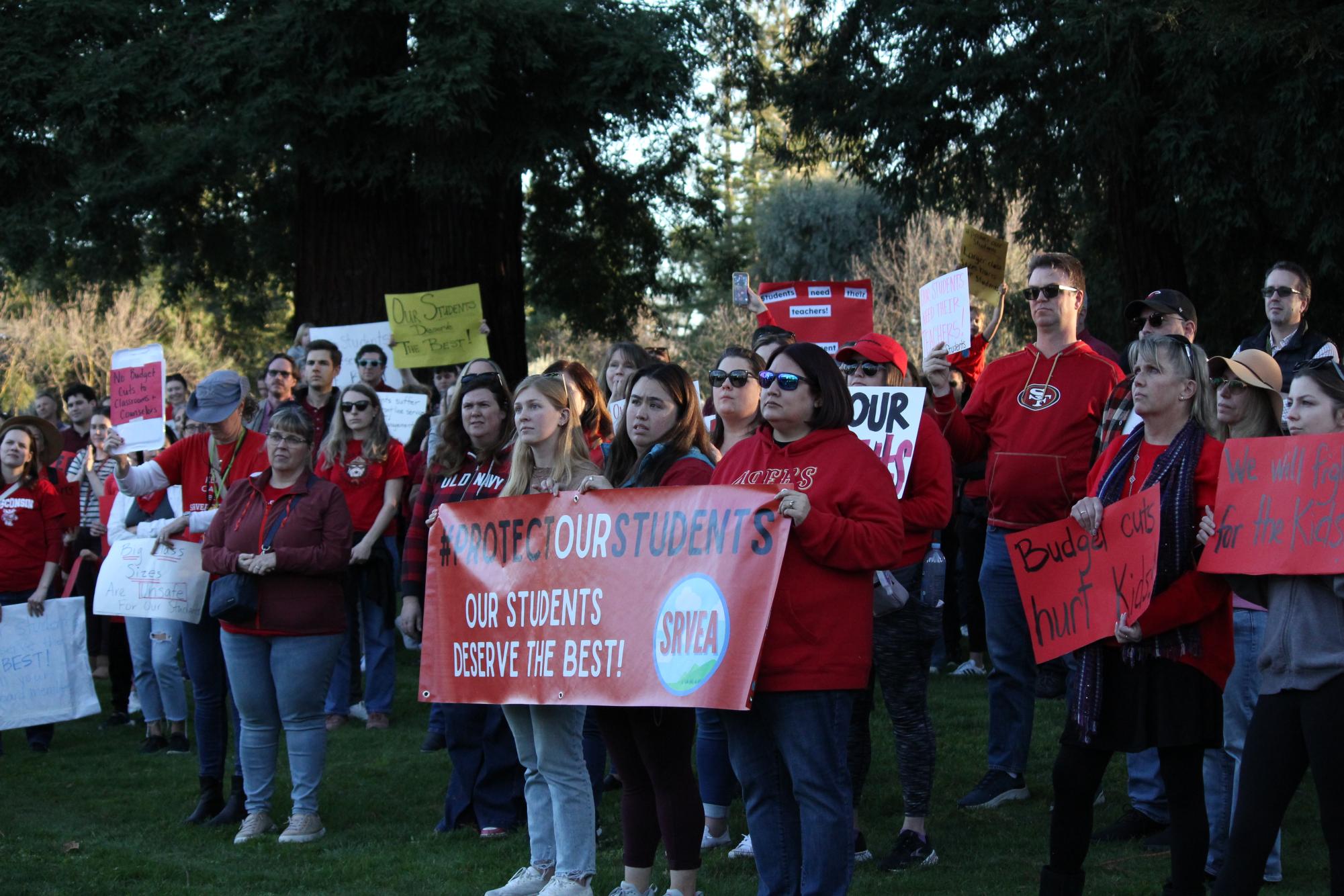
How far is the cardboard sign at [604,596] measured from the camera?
438 centimetres

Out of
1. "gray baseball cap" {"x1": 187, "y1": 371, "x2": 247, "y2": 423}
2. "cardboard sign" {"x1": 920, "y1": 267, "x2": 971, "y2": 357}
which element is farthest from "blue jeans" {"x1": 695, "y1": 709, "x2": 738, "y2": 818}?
"gray baseball cap" {"x1": 187, "y1": 371, "x2": 247, "y2": 423}

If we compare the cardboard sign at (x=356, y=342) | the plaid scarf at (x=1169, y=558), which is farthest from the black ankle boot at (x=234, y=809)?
the cardboard sign at (x=356, y=342)

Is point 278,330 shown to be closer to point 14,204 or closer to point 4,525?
point 14,204

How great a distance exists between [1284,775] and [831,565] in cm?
147

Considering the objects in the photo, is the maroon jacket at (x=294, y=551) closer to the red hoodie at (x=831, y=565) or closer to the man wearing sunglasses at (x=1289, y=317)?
the red hoodie at (x=831, y=565)

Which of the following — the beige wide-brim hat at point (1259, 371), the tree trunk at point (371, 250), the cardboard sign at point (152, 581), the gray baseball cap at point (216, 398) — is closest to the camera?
the beige wide-brim hat at point (1259, 371)

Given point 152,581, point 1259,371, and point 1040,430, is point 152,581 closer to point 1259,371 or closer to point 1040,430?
point 1040,430

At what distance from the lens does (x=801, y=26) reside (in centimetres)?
1376

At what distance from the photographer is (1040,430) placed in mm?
6059

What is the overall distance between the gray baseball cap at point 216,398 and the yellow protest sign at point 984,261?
12.7 ft

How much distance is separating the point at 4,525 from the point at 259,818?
11.8ft

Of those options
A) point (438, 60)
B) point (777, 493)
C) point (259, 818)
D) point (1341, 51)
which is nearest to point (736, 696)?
point (777, 493)

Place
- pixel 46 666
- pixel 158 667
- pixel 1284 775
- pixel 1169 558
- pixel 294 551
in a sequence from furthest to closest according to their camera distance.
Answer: pixel 46 666 < pixel 158 667 < pixel 294 551 < pixel 1169 558 < pixel 1284 775

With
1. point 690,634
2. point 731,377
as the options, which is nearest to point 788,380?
point 690,634
